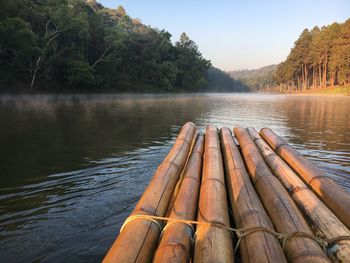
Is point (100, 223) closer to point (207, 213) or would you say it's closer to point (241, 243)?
point (207, 213)

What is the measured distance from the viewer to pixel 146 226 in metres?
3.52

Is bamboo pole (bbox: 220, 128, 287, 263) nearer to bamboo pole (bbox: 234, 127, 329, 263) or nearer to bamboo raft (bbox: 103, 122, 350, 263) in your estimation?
bamboo raft (bbox: 103, 122, 350, 263)

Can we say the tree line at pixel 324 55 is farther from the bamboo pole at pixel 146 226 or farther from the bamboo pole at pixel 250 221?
the bamboo pole at pixel 146 226

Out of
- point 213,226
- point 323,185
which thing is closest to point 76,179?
point 213,226

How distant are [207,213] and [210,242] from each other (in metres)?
0.67

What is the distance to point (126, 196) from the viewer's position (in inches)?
260

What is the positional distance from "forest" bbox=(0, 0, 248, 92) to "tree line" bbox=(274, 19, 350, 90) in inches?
1817

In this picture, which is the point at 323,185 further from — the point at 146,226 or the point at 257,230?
the point at 146,226

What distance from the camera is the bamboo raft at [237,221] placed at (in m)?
3.06

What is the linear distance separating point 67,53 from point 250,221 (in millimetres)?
Answer: 58950

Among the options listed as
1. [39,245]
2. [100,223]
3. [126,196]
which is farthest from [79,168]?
[39,245]

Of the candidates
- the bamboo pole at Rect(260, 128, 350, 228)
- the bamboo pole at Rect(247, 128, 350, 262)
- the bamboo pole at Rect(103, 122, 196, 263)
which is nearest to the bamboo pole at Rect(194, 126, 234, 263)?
the bamboo pole at Rect(103, 122, 196, 263)

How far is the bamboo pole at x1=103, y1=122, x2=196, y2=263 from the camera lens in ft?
9.72

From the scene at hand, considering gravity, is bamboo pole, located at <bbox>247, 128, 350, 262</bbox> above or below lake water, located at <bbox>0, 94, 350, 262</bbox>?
above
